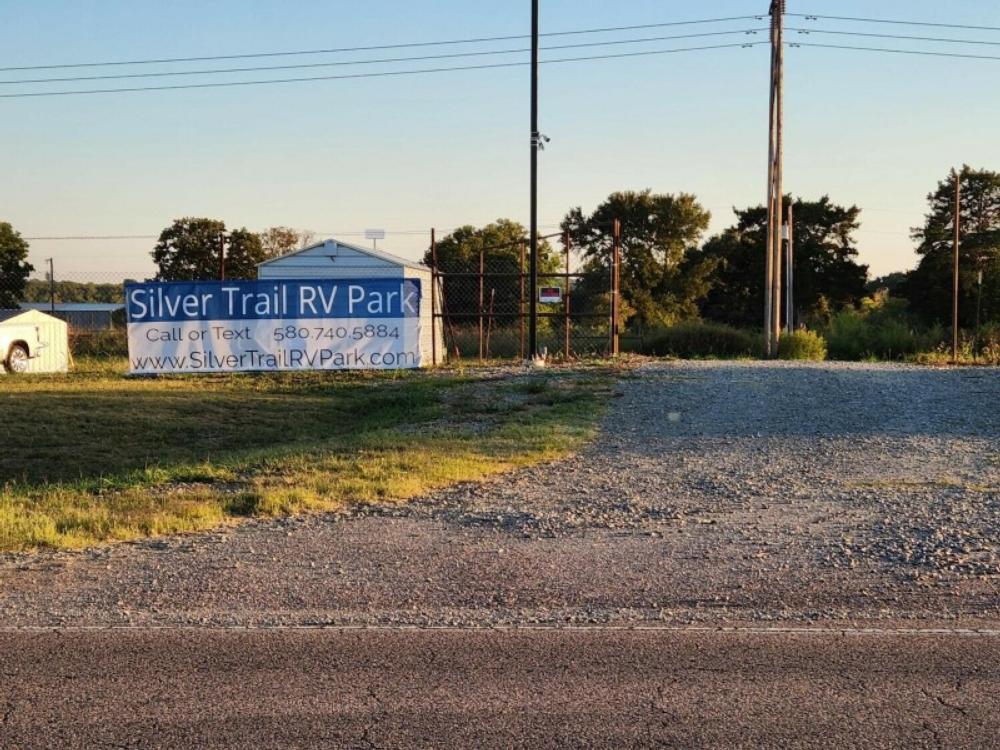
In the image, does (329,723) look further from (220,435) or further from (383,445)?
(220,435)

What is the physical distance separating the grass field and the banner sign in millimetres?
389

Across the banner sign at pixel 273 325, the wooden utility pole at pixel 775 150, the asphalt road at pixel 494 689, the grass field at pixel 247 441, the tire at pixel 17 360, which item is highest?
the wooden utility pole at pixel 775 150

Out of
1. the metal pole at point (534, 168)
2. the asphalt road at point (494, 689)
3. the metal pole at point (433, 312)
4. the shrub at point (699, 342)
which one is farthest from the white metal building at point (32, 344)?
the asphalt road at point (494, 689)

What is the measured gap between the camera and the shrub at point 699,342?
92.0ft

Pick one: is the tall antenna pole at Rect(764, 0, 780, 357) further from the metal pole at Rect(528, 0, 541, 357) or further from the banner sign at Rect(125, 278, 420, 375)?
the banner sign at Rect(125, 278, 420, 375)

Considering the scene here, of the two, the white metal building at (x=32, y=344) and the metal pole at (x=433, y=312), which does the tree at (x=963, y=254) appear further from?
the white metal building at (x=32, y=344)

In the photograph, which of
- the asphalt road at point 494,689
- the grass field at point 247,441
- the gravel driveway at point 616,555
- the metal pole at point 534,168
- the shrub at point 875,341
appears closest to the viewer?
the asphalt road at point 494,689

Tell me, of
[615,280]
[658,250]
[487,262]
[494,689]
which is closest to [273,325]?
[615,280]

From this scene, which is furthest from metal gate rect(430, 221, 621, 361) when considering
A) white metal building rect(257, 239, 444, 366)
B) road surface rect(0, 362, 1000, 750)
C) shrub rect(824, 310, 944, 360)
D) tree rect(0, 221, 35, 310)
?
tree rect(0, 221, 35, 310)

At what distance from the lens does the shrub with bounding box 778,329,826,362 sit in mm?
25109

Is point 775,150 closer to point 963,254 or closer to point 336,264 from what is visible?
point 336,264

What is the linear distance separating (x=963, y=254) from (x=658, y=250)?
574 inches

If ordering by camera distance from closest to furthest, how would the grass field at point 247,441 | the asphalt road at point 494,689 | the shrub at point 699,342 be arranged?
the asphalt road at point 494,689 → the grass field at point 247,441 → the shrub at point 699,342

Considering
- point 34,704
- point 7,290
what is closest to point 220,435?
point 34,704
